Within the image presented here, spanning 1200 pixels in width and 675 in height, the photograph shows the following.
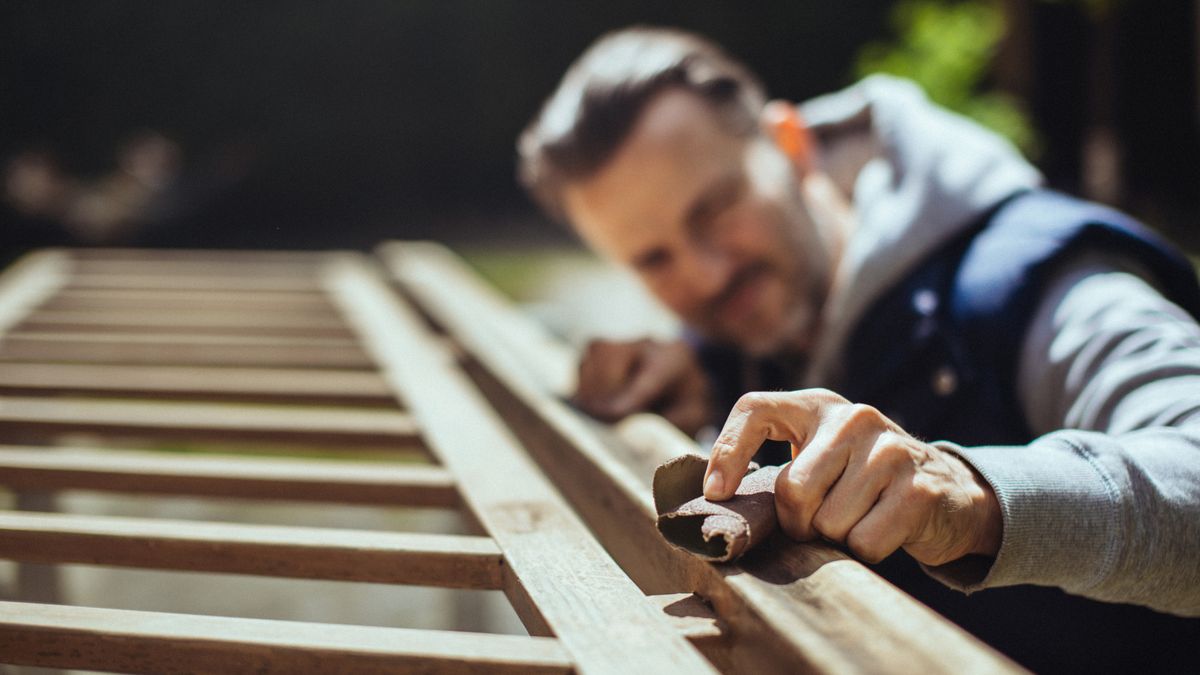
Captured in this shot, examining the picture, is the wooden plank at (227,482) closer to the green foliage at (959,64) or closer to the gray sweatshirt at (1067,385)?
the gray sweatshirt at (1067,385)

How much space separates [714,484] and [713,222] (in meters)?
1.09

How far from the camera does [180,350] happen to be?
6.26ft

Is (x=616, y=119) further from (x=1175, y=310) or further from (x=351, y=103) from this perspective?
(x=351, y=103)

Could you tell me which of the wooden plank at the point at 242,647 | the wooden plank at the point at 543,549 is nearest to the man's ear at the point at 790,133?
the wooden plank at the point at 543,549

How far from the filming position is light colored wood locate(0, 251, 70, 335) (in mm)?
2146

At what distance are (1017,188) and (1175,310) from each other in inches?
15.3

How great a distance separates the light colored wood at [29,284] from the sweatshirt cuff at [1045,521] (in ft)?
6.24

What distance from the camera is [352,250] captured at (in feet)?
28.3

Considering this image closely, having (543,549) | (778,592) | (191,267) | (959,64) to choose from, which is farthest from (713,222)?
(959,64)

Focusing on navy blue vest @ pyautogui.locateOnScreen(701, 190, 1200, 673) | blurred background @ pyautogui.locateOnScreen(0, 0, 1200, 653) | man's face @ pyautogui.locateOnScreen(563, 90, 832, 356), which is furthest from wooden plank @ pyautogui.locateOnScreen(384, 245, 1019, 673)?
blurred background @ pyautogui.locateOnScreen(0, 0, 1200, 653)

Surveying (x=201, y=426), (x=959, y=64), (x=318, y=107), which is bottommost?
(x=201, y=426)

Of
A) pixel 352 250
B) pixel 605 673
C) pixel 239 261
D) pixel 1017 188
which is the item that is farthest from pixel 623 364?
pixel 352 250

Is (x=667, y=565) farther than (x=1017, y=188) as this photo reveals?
No

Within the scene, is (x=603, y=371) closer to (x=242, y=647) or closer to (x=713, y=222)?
(x=713, y=222)
